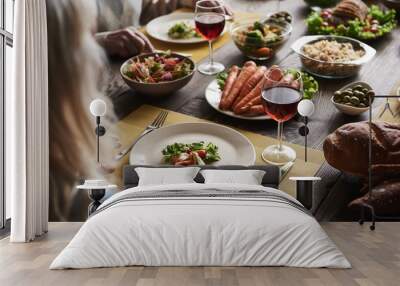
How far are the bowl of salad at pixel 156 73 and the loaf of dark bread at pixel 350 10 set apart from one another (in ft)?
3.96

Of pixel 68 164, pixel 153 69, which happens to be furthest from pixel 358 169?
pixel 68 164

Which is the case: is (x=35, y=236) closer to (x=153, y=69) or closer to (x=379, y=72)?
(x=153, y=69)

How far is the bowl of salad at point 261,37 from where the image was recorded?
19.2 ft

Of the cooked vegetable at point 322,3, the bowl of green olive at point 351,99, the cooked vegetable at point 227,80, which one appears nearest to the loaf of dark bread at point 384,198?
the bowl of green olive at point 351,99

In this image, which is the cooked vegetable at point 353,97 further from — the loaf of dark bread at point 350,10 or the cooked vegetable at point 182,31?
the cooked vegetable at point 182,31

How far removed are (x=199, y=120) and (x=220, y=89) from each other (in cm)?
29

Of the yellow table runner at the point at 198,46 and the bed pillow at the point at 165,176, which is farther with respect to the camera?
the yellow table runner at the point at 198,46

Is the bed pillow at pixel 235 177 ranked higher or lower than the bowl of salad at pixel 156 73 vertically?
lower

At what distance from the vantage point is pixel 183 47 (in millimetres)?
6105

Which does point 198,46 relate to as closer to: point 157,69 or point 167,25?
point 167,25

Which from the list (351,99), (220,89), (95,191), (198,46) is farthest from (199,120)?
(351,99)

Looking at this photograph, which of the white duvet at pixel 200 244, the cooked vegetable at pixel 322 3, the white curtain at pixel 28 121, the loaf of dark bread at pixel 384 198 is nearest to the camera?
the white duvet at pixel 200 244

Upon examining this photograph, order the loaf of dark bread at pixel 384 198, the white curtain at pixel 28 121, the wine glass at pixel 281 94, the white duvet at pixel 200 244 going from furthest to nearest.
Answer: the loaf of dark bread at pixel 384 198, the wine glass at pixel 281 94, the white curtain at pixel 28 121, the white duvet at pixel 200 244

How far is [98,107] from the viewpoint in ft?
18.9
